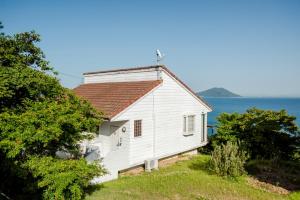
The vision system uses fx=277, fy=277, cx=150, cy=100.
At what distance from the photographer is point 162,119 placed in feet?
54.0

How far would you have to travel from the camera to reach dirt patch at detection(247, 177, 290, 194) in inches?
489

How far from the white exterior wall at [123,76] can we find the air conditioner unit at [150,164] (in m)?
4.84

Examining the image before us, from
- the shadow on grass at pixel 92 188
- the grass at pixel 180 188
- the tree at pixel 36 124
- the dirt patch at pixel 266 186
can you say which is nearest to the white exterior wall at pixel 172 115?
the grass at pixel 180 188

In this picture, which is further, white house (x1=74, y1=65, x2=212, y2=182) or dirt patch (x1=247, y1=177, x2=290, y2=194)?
white house (x1=74, y1=65, x2=212, y2=182)

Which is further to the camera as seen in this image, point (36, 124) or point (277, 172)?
point (277, 172)

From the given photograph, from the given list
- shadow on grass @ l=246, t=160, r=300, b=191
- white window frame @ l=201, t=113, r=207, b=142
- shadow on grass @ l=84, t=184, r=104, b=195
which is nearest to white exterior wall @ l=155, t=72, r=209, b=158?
white window frame @ l=201, t=113, r=207, b=142

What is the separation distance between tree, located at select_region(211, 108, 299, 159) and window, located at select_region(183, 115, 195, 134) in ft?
6.75

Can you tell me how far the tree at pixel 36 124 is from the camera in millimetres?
8266

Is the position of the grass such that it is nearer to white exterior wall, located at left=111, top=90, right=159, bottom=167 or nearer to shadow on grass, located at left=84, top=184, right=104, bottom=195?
shadow on grass, located at left=84, top=184, right=104, bottom=195

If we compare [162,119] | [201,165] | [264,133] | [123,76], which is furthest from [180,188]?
[123,76]

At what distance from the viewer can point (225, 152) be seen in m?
14.4

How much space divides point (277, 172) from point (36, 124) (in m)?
12.8

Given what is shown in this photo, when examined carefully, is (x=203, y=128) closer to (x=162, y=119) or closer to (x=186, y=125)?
(x=186, y=125)

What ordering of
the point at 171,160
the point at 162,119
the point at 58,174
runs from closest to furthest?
the point at 58,174
the point at 162,119
the point at 171,160
